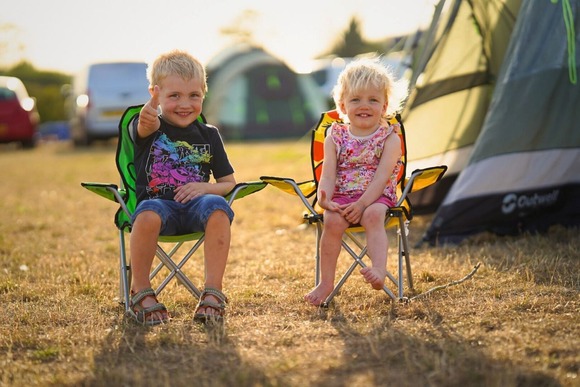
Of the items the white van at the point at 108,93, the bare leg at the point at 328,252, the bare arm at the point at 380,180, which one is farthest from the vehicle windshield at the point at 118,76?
the bare leg at the point at 328,252

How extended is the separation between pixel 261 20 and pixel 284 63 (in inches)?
255

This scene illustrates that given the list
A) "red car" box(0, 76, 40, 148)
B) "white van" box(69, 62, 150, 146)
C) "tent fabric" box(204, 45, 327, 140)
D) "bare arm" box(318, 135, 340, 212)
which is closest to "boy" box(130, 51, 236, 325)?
"bare arm" box(318, 135, 340, 212)

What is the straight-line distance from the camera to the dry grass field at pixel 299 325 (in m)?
2.39

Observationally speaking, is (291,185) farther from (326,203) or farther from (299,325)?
(299,325)

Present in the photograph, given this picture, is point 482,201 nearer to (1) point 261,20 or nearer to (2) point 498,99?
(2) point 498,99

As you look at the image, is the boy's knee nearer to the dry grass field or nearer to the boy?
the boy

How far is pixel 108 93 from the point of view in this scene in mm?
13711

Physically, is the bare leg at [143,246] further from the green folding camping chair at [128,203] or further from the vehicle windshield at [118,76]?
the vehicle windshield at [118,76]

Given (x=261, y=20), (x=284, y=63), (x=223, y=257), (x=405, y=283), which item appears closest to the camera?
(x=223, y=257)

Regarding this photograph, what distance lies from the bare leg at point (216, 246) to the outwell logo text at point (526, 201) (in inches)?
74.3

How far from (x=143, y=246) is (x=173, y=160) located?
1.41 feet

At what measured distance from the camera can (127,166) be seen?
3.47 metres

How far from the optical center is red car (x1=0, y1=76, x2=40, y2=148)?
48.6ft

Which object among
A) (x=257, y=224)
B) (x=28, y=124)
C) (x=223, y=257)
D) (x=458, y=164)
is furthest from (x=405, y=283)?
(x=28, y=124)
